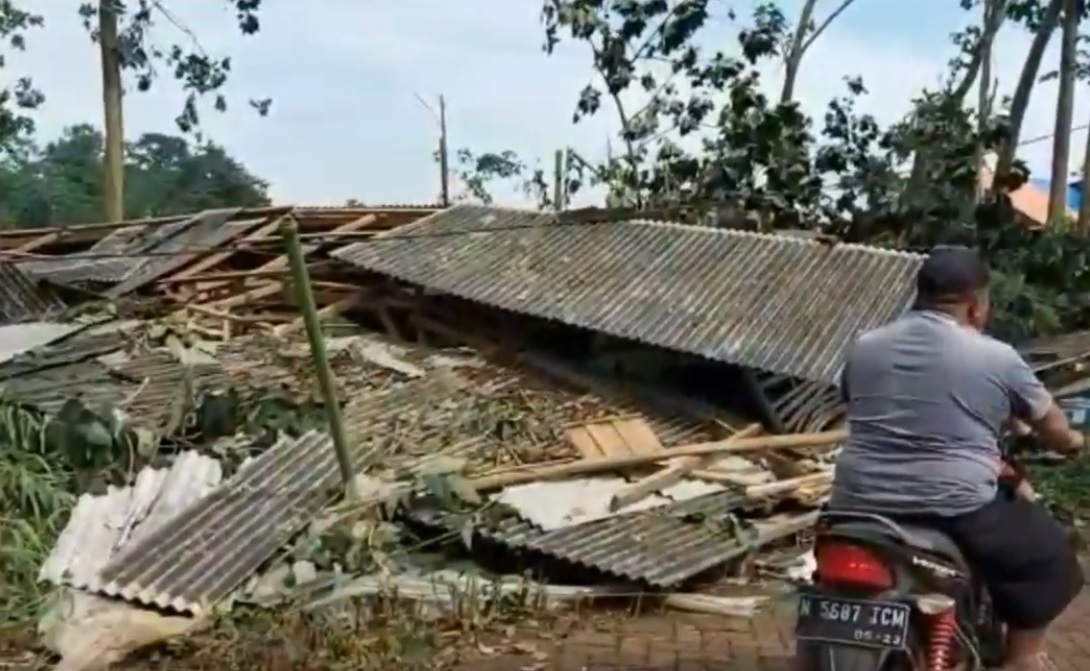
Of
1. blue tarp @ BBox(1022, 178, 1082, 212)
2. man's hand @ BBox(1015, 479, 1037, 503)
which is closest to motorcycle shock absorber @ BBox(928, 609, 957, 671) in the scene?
man's hand @ BBox(1015, 479, 1037, 503)

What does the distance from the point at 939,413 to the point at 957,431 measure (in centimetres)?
7

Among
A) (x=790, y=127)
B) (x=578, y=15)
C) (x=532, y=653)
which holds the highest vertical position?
(x=578, y=15)

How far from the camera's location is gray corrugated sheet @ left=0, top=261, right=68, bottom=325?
37.6ft

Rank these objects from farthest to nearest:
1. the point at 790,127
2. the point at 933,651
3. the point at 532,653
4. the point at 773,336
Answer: the point at 790,127, the point at 773,336, the point at 532,653, the point at 933,651

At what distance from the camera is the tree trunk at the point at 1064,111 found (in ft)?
68.5

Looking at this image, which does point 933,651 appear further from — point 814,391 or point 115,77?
point 115,77

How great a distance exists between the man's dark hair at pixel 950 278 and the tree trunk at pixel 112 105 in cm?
1808

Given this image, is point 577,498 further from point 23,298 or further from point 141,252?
point 141,252

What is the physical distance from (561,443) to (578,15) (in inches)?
450

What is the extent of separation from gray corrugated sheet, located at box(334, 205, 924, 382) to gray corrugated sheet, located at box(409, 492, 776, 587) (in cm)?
173

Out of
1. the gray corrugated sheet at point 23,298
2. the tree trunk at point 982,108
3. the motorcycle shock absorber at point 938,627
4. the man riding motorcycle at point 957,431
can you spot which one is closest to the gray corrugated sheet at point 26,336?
the gray corrugated sheet at point 23,298

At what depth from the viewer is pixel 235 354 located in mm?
10227

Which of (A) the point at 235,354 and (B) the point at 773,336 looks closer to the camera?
(B) the point at 773,336

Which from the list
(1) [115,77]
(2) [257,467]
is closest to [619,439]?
(2) [257,467]
